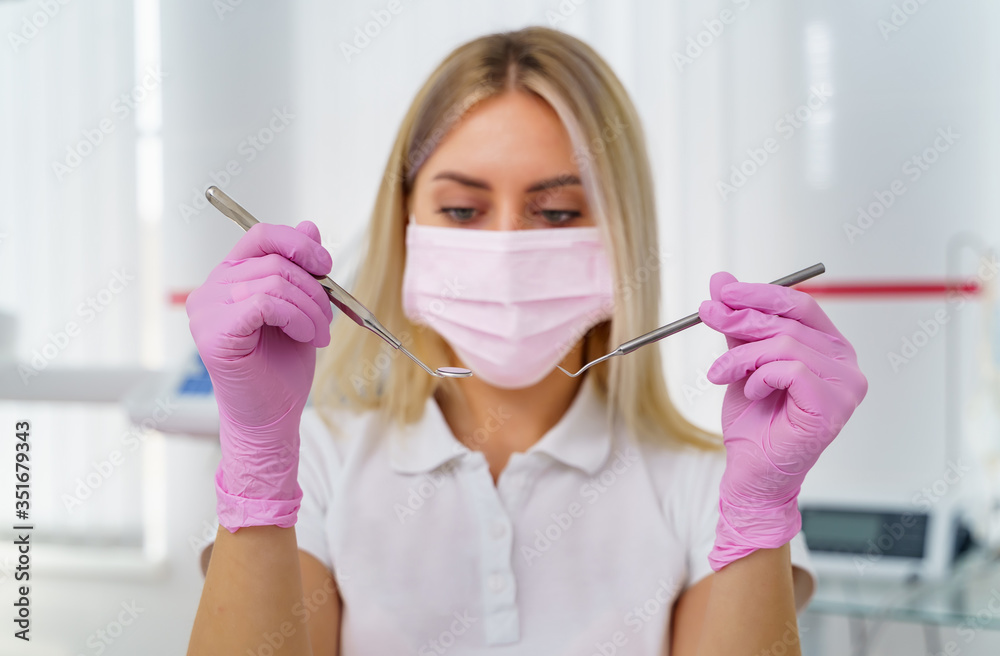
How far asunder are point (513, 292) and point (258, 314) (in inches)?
17.3

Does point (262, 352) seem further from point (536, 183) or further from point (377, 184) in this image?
point (377, 184)

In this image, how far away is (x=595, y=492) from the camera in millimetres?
1126

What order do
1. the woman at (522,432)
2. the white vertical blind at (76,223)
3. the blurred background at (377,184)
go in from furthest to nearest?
the white vertical blind at (76,223), the blurred background at (377,184), the woman at (522,432)

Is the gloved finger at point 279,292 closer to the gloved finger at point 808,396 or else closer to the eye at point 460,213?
the eye at point 460,213

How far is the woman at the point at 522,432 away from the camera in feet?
3.34

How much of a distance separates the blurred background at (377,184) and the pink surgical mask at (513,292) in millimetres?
574

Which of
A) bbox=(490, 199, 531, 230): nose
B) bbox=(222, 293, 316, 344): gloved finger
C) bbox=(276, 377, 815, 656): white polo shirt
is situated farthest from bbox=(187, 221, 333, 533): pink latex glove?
bbox=(490, 199, 531, 230): nose

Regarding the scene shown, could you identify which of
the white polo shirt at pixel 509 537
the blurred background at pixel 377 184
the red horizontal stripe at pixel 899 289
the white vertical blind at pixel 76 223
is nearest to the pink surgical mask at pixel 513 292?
the white polo shirt at pixel 509 537

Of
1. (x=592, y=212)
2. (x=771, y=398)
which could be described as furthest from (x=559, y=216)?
(x=771, y=398)

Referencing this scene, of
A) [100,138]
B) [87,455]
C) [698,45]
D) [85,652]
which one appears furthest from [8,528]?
[698,45]

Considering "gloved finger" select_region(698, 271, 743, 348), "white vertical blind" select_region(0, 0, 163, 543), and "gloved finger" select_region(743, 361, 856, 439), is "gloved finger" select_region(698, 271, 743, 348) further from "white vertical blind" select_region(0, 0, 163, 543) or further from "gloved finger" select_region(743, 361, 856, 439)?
"white vertical blind" select_region(0, 0, 163, 543)

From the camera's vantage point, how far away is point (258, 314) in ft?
2.53

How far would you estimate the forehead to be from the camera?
1053 mm

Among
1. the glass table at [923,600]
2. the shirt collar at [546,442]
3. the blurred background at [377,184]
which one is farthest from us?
the blurred background at [377,184]
